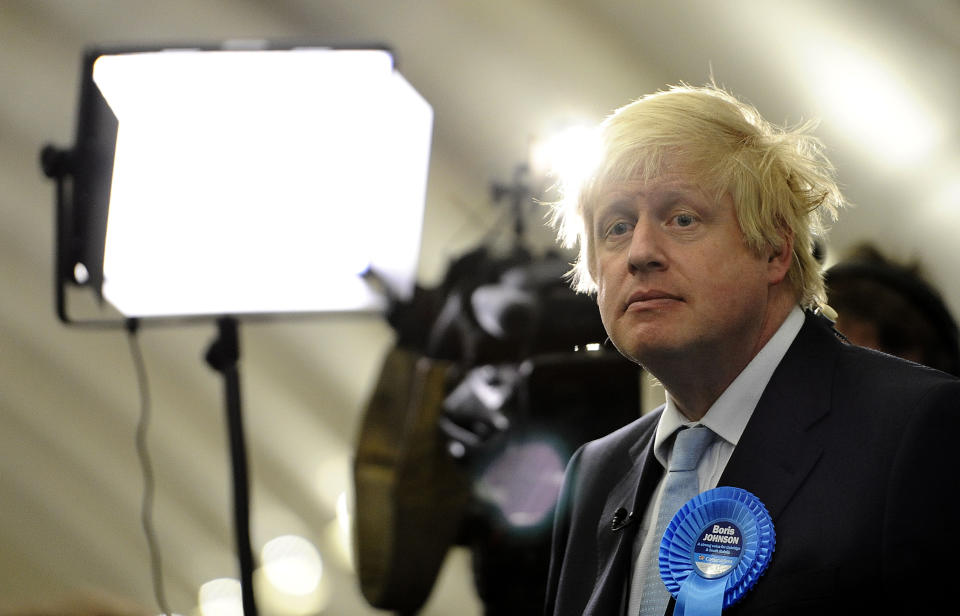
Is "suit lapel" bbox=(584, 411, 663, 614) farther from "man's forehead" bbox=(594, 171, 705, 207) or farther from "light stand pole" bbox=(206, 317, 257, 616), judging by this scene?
"light stand pole" bbox=(206, 317, 257, 616)

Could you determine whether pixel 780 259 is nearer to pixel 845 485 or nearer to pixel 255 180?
pixel 845 485

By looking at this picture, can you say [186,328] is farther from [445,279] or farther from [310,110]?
[310,110]

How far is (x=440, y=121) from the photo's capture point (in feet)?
10.9

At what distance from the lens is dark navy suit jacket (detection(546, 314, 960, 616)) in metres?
1.13

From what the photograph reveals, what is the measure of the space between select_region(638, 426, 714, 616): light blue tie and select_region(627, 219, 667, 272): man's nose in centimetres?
20

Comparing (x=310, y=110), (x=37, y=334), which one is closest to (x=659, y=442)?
(x=310, y=110)

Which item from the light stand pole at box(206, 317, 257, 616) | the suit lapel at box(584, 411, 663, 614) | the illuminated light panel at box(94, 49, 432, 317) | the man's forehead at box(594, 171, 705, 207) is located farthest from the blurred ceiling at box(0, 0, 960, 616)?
the suit lapel at box(584, 411, 663, 614)

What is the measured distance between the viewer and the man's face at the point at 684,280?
54.7 inches

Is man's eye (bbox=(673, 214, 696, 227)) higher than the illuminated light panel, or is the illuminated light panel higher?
man's eye (bbox=(673, 214, 696, 227))

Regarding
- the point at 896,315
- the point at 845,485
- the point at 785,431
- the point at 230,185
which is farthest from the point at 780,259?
the point at 230,185

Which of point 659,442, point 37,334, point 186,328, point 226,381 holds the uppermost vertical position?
point 659,442

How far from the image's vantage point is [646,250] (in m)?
1.41

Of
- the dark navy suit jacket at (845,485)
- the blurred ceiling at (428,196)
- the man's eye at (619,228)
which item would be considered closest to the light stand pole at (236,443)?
the blurred ceiling at (428,196)

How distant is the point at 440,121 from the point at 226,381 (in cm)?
184
